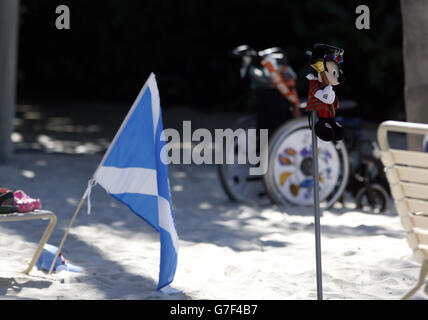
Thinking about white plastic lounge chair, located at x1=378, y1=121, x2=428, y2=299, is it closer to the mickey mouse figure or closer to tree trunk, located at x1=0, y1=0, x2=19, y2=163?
the mickey mouse figure

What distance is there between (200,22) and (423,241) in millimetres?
13783

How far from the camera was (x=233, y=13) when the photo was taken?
645 inches

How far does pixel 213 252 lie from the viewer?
5.16 m

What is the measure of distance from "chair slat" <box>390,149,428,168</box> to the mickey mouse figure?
0.86 ft

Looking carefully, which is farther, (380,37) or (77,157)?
(380,37)

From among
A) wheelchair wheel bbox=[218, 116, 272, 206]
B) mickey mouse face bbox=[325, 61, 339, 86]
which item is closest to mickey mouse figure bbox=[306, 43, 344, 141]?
mickey mouse face bbox=[325, 61, 339, 86]

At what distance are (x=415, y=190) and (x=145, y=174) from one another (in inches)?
Answer: 55.7

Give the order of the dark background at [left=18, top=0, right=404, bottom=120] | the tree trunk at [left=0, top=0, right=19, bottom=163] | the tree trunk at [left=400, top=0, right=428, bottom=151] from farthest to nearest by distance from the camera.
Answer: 1. the dark background at [left=18, top=0, right=404, bottom=120]
2. the tree trunk at [left=0, top=0, right=19, bottom=163]
3. the tree trunk at [left=400, top=0, right=428, bottom=151]

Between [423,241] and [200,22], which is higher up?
[200,22]

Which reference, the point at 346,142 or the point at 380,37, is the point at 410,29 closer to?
the point at 346,142

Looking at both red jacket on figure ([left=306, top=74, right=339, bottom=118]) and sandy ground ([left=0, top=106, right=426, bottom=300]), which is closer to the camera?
red jacket on figure ([left=306, top=74, right=339, bottom=118])

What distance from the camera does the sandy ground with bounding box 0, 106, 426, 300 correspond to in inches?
164
